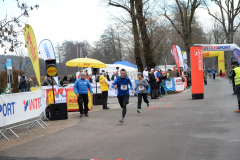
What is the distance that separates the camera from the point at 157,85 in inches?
771

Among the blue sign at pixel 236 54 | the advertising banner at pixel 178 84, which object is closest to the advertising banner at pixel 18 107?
the advertising banner at pixel 178 84

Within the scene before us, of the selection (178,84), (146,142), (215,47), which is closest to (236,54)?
(215,47)

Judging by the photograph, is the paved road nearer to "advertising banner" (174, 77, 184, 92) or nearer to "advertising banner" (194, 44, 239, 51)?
"advertising banner" (194, 44, 239, 51)

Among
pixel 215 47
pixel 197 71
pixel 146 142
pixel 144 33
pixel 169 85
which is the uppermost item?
pixel 144 33

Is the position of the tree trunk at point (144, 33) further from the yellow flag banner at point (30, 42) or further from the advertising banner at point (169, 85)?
the yellow flag banner at point (30, 42)

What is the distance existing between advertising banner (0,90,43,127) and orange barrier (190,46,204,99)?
10.3 meters

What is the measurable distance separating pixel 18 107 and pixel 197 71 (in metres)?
11.9

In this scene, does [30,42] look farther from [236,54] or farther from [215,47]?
[236,54]

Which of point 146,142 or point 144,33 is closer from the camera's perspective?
point 146,142

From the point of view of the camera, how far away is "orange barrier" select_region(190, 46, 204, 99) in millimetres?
17556

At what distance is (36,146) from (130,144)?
2.30 metres

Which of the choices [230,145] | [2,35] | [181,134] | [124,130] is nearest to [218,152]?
[230,145]

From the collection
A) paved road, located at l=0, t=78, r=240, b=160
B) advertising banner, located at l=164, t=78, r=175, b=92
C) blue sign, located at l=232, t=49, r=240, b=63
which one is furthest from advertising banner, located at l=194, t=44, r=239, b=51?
paved road, located at l=0, t=78, r=240, b=160

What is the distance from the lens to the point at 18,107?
8.84 metres
